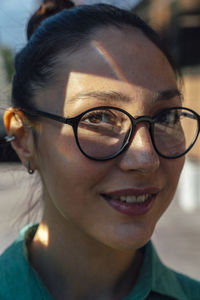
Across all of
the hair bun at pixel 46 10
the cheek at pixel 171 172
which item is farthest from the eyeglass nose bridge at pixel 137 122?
the hair bun at pixel 46 10

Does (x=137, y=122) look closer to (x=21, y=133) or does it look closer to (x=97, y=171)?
(x=97, y=171)

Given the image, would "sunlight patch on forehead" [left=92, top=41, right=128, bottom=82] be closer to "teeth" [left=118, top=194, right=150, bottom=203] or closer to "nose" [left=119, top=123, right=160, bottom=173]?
"nose" [left=119, top=123, right=160, bottom=173]

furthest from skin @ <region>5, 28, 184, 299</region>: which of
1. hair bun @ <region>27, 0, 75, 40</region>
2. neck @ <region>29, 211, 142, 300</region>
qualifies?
hair bun @ <region>27, 0, 75, 40</region>

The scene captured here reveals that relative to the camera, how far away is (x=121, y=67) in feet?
3.93

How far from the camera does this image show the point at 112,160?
1.15 metres

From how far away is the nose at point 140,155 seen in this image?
1129 mm

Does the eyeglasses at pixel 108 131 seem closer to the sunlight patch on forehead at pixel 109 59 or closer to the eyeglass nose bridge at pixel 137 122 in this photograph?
the eyeglass nose bridge at pixel 137 122

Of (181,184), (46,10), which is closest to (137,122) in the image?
(46,10)

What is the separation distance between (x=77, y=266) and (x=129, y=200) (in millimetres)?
339

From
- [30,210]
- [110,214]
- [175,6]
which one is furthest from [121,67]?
[175,6]

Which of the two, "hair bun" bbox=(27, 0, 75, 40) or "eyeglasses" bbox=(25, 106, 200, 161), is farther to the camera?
"hair bun" bbox=(27, 0, 75, 40)

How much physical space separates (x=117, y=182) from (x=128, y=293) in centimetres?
48

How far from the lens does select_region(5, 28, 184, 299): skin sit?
1158 mm

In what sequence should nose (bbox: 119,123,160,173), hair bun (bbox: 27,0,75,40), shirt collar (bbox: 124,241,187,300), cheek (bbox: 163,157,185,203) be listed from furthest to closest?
hair bun (bbox: 27,0,75,40), shirt collar (bbox: 124,241,187,300), cheek (bbox: 163,157,185,203), nose (bbox: 119,123,160,173)
